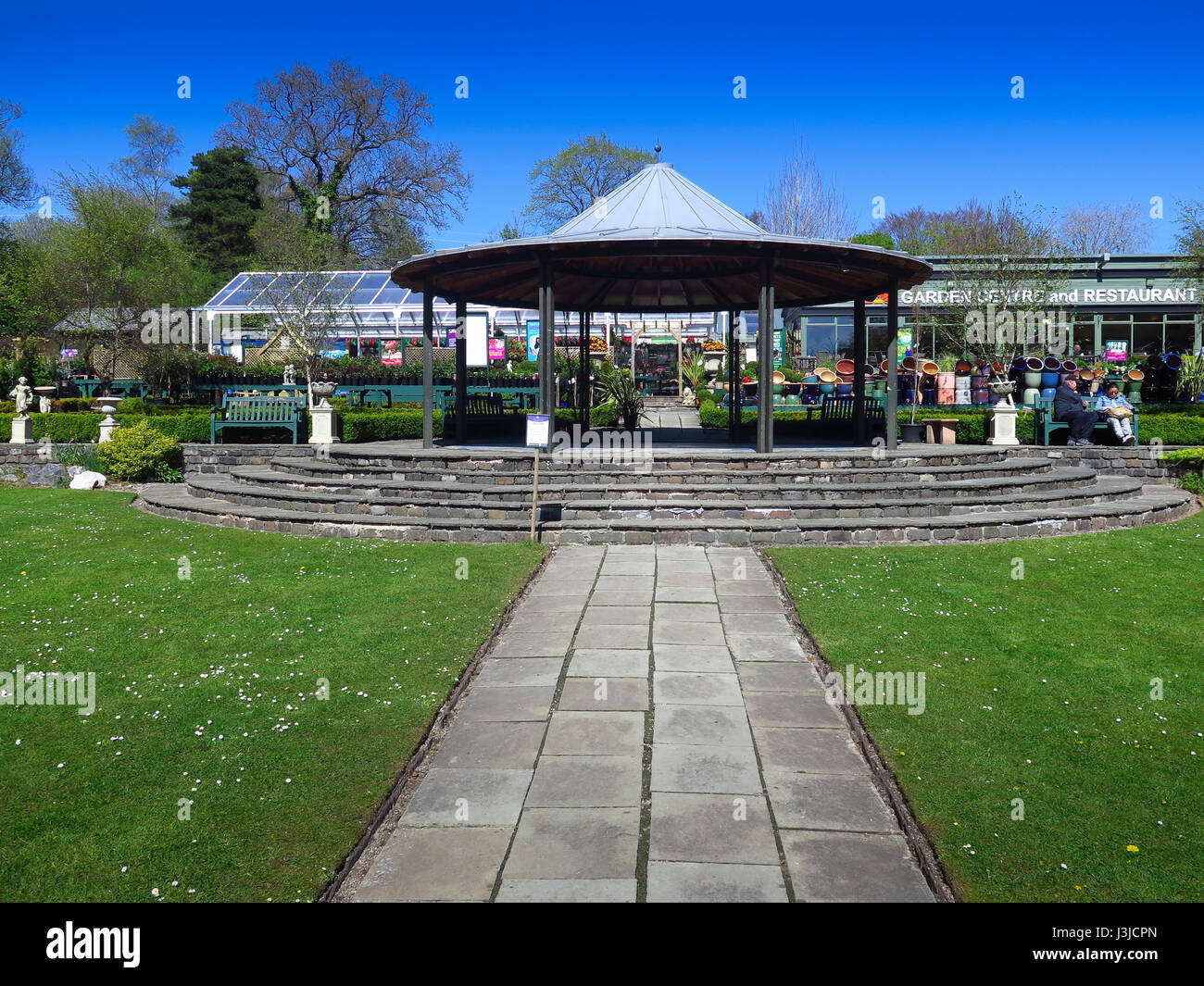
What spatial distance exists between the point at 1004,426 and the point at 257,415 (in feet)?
45.4

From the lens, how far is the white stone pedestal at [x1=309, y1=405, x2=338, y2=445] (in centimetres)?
1577

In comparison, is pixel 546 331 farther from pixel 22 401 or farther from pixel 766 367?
pixel 22 401

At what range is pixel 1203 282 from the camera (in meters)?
22.2

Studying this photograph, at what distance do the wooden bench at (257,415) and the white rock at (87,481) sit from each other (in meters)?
2.59

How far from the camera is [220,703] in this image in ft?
16.5

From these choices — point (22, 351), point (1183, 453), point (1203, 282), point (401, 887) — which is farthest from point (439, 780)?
point (22, 351)

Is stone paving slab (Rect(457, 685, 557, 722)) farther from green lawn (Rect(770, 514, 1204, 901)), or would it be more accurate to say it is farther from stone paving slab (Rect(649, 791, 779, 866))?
green lawn (Rect(770, 514, 1204, 901))

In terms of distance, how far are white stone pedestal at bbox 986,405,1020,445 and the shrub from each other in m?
14.4

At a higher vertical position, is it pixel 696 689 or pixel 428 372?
pixel 428 372

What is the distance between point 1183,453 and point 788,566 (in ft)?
31.2

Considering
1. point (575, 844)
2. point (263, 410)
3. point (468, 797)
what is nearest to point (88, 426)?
point (263, 410)

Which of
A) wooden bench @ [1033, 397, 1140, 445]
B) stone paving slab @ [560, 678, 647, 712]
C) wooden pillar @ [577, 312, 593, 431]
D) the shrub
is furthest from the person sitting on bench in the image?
the shrub

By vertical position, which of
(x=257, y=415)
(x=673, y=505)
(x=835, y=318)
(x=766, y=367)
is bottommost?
(x=673, y=505)
